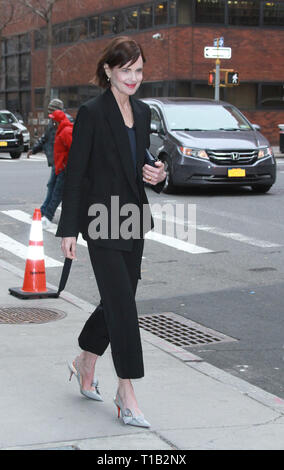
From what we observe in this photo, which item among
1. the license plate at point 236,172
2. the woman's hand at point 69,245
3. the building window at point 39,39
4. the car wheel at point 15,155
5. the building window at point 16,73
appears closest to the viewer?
the woman's hand at point 69,245

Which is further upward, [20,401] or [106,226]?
[106,226]

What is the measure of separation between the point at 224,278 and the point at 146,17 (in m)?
32.9

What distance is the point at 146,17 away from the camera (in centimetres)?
3975

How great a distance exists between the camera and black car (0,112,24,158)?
93.4 feet

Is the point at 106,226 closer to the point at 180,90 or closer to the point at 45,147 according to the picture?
the point at 45,147

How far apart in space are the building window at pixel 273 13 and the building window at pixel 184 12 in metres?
3.92

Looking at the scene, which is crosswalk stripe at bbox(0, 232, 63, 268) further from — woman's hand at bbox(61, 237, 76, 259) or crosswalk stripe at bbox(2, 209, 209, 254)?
woman's hand at bbox(61, 237, 76, 259)

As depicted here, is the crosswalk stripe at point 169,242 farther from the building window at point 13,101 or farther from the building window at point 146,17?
the building window at point 13,101

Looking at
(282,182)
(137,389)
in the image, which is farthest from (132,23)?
(137,389)

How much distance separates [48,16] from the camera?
1492 inches

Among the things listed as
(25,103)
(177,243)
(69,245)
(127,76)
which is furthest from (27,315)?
(25,103)

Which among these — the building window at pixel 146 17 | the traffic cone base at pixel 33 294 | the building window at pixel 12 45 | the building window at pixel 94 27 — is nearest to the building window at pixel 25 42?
the building window at pixel 12 45

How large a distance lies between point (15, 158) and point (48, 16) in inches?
457

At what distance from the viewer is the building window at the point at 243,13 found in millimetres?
38531
